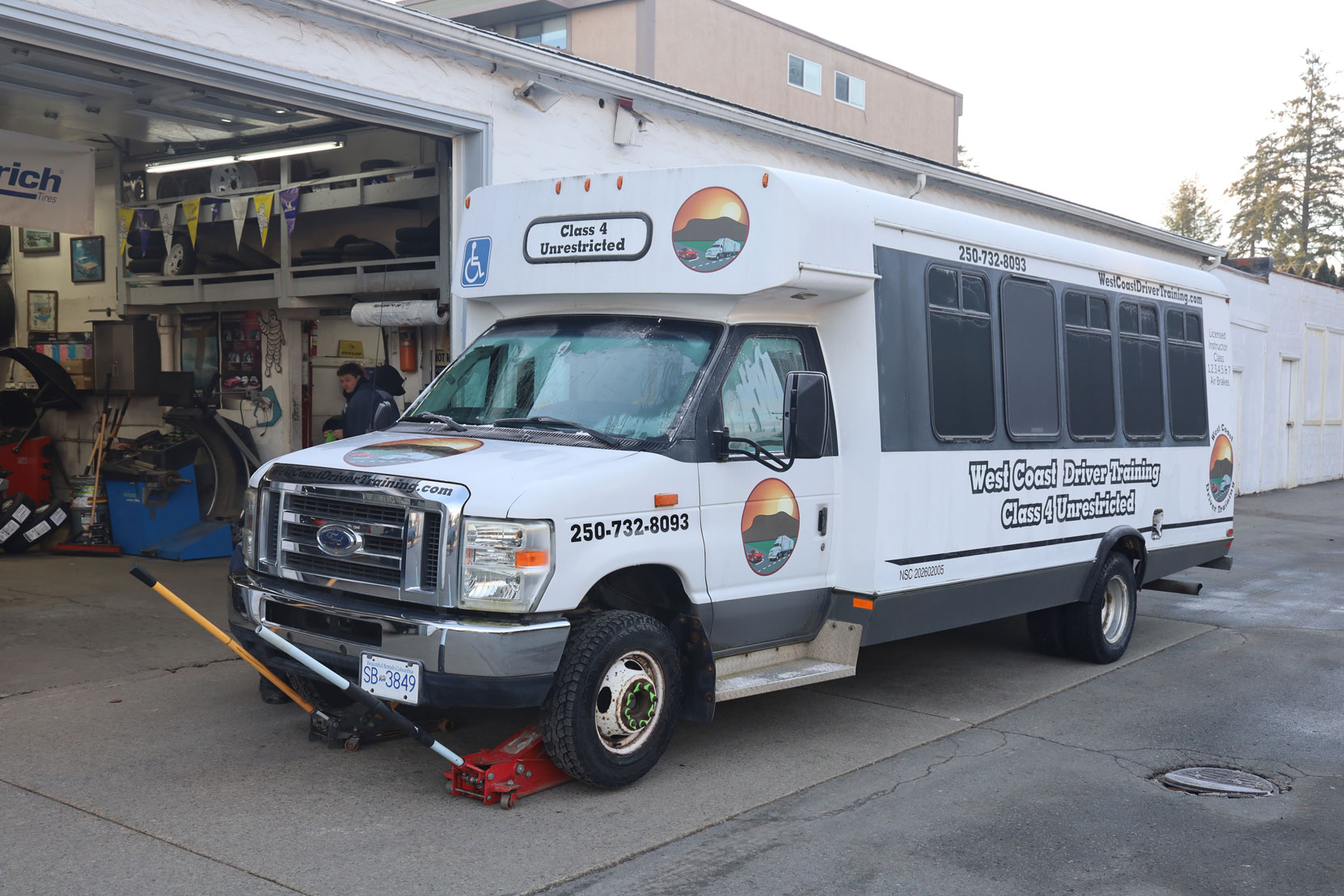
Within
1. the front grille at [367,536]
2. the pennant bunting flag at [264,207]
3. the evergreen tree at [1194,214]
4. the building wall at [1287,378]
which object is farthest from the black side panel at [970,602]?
the evergreen tree at [1194,214]

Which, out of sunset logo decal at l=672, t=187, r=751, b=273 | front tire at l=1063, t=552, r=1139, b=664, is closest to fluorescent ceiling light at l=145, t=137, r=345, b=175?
sunset logo decal at l=672, t=187, r=751, b=273

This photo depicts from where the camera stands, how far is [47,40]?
7496mm

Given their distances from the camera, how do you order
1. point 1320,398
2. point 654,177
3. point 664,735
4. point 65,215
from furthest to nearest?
point 1320,398
point 65,215
point 654,177
point 664,735

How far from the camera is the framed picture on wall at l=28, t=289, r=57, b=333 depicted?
15398mm

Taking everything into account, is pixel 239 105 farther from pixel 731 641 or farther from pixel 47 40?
pixel 731 641

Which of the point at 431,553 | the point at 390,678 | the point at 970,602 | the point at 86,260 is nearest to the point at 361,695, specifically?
the point at 390,678

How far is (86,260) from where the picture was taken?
49.3 feet

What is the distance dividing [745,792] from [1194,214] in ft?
261

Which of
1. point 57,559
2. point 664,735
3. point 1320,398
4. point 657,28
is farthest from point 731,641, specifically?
point 657,28

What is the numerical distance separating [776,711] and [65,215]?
29.5 ft

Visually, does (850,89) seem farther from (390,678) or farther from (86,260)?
(390,678)

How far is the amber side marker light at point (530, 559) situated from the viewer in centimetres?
533

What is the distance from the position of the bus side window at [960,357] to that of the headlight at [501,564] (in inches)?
118

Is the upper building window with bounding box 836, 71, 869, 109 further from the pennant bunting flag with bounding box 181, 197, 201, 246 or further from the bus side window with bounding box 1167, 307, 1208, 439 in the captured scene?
the bus side window with bounding box 1167, 307, 1208, 439
